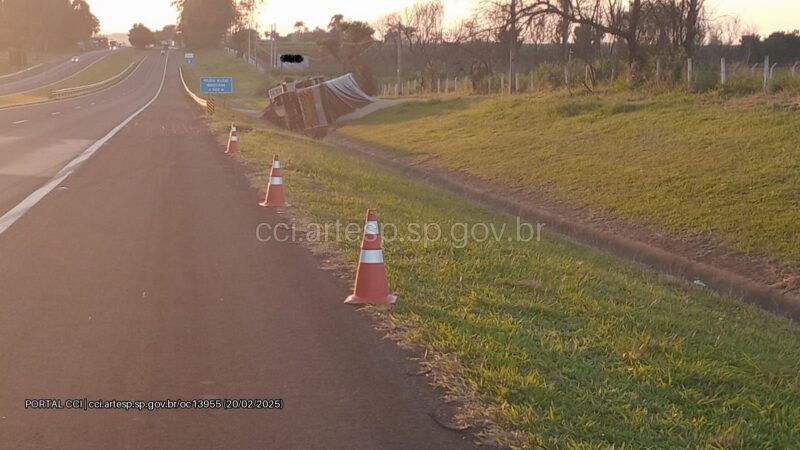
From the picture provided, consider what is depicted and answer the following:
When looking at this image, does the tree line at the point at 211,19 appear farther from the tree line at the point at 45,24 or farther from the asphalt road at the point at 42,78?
the asphalt road at the point at 42,78

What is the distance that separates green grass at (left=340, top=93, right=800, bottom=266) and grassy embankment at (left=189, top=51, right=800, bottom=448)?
249cm

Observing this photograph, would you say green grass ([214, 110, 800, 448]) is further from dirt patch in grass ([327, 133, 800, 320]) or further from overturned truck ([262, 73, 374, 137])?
overturned truck ([262, 73, 374, 137])

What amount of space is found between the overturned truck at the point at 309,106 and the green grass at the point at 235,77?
13209mm

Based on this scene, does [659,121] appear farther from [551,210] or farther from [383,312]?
[383,312]

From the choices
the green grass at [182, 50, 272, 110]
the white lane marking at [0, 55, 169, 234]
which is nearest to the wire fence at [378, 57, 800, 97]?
the white lane marking at [0, 55, 169, 234]

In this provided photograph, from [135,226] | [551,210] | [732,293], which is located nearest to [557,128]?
[551,210]

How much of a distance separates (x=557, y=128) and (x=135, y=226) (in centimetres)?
1546

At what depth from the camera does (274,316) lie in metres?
6.88

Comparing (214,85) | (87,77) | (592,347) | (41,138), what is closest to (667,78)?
(41,138)

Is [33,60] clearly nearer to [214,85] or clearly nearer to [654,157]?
[214,85]

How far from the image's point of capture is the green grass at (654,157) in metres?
13.0

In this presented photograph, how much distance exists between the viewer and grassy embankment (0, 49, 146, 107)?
50466 millimetres

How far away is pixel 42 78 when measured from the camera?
84.1m

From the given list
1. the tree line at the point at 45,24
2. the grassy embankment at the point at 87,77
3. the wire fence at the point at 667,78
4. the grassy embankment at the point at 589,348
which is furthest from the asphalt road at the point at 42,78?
the grassy embankment at the point at 589,348
